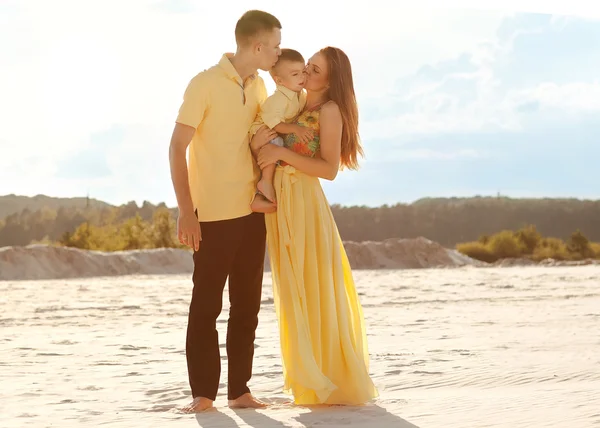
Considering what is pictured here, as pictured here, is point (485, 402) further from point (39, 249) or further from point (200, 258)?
point (39, 249)

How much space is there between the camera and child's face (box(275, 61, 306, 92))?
4.68 m

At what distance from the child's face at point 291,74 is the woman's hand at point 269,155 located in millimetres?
329

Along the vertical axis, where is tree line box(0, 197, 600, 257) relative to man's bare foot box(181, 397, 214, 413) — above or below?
above

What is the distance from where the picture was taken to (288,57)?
4691 mm

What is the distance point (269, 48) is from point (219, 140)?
0.54 m

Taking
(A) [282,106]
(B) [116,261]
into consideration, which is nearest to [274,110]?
(A) [282,106]

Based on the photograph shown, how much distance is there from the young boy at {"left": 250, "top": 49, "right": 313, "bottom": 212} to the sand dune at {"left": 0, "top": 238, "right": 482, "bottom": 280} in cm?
1532

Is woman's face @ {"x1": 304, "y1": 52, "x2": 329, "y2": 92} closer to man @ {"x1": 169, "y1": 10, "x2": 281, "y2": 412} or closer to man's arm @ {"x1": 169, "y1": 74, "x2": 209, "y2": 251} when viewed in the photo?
man @ {"x1": 169, "y1": 10, "x2": 281, "y2": 412}

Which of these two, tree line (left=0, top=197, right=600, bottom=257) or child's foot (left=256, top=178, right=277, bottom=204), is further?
tree line (left=0, top=197, right=600, bottom=257)

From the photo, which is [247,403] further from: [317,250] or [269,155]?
[269,155]

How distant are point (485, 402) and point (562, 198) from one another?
54807 millimetres

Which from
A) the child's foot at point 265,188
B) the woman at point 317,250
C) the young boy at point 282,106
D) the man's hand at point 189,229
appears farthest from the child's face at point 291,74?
the man's hand at point 189,229

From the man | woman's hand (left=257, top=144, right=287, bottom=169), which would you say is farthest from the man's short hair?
woman's hand (left=257, top=144, right=287, bottom=169)

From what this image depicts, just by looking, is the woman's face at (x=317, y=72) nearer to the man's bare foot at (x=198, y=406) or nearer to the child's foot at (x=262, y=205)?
the child's foot at (x=262, y=205)
